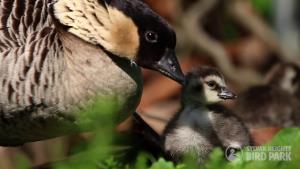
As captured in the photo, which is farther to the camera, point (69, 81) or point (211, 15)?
point (211, 15)

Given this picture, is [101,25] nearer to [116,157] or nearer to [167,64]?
[167,64]

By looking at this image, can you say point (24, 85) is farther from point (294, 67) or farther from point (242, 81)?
point (242, 81)

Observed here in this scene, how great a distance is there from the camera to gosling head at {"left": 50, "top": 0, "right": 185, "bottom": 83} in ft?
14.0

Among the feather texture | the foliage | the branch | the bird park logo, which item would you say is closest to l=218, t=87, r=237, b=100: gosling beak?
the foliage

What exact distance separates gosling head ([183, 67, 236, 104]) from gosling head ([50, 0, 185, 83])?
1.60ft

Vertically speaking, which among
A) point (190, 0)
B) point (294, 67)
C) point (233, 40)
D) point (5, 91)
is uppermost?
point (5, 91)

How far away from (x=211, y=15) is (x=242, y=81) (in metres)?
0.75

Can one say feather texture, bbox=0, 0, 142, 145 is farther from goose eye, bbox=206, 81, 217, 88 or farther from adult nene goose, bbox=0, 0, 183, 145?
goose eye, bbox=206, 81, 217, 88

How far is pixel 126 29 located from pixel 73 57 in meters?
0.23

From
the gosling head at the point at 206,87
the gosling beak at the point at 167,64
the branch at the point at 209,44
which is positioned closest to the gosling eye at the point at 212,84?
the gosling head at the point at 206,87

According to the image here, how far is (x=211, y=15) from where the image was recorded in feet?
29.0

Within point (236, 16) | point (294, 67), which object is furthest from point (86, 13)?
point (236, 16)

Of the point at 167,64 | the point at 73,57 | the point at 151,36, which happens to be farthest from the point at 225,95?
the point at 73,57

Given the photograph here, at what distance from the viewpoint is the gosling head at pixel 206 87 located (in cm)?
486
